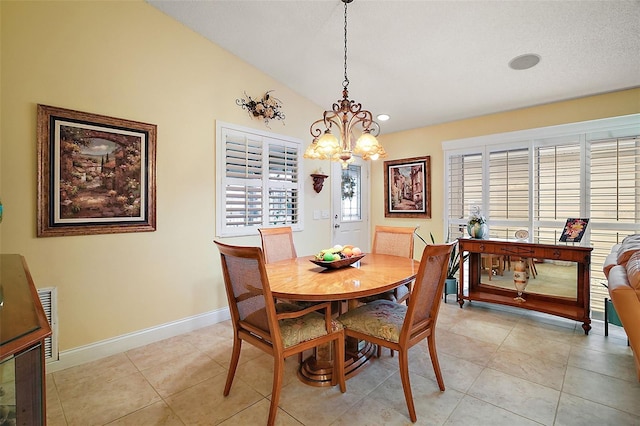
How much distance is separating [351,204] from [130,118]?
10.7 ft

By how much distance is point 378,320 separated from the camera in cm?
189

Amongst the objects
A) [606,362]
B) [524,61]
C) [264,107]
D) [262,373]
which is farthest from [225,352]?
[524,61]

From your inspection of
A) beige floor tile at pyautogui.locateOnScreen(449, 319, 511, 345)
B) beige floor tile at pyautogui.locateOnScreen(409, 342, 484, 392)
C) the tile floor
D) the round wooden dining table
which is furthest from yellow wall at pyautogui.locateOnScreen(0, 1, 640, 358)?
beige floor tile at pyautogui.locateOnScreen(449, 319, 511, 345)

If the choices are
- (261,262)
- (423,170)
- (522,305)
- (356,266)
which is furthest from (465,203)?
(261,262)

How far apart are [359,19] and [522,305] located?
325 centimetres

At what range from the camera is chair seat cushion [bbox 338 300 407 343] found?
1.81 meters

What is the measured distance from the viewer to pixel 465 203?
420 centimetres

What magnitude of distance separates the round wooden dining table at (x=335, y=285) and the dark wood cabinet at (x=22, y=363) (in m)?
0.98

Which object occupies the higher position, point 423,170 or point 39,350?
point 423,170

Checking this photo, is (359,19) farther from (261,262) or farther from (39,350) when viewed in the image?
(39,350)

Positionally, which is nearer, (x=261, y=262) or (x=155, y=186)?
(x=261, y=262)

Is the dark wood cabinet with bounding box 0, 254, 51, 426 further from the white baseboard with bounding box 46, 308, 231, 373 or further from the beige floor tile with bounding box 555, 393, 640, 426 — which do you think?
the beige floor tile with bounding box 555, 393, 640, 426

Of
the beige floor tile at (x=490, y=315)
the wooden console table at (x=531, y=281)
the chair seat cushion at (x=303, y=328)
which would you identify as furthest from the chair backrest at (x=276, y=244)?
the wooden console table at (x=531, y=281)

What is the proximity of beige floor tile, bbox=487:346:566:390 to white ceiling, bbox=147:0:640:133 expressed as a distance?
8.53 feet
